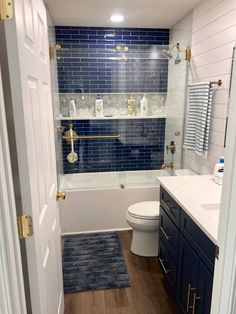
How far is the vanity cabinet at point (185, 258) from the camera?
4.31 feet

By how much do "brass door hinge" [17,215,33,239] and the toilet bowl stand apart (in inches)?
60.6

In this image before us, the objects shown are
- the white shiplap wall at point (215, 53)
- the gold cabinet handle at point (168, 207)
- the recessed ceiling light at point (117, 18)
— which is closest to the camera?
the gold cabinet handle at point (168, 207)

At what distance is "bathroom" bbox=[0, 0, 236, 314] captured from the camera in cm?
90

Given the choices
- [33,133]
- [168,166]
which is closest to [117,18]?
[168,166]

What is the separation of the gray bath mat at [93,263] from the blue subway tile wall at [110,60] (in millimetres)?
2079

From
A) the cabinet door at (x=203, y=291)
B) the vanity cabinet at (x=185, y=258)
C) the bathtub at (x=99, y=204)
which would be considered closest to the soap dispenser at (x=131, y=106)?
the bathtub at (x=99, y=204)

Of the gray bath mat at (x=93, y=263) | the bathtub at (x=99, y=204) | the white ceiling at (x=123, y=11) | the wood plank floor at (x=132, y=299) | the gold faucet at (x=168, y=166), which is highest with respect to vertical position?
the white ceiling at (x=123, y=11)

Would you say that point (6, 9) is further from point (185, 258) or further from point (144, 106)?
point (144, 106)

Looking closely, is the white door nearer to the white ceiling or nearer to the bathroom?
the bathroom

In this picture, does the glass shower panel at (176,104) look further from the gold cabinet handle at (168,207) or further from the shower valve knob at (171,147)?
the gold cabinet handle at (168,207)

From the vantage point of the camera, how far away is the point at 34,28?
1114 millimetres

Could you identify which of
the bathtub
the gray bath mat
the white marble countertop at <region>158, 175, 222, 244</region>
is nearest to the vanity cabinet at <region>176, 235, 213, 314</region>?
the white marble countertop at <region>158, 175, 222, 244</region>

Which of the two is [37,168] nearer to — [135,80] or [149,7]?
[149,7]

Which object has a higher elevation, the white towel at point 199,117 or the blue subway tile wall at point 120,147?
the white towel at point 199,117
